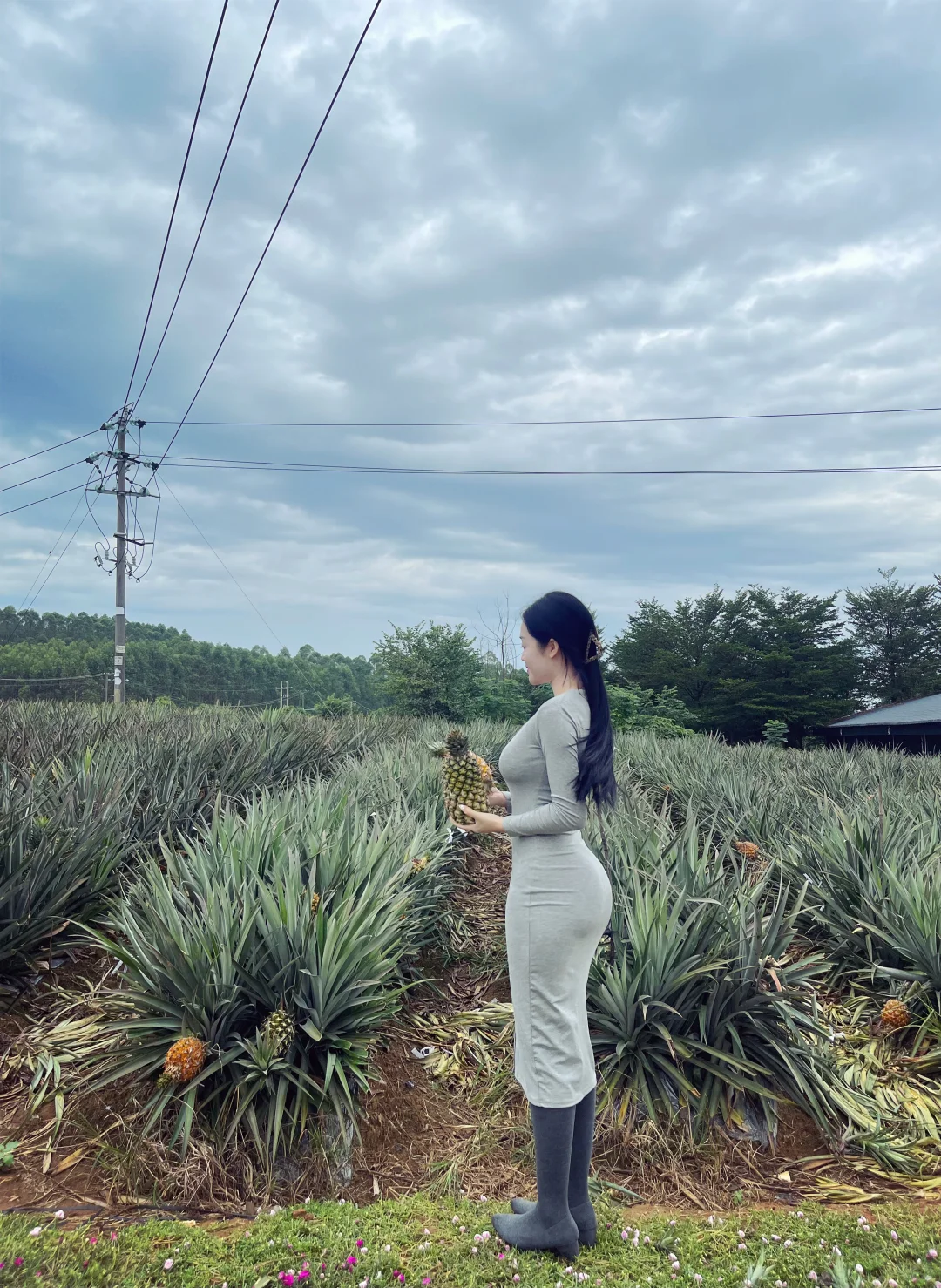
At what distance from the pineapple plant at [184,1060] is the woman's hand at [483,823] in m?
1.38

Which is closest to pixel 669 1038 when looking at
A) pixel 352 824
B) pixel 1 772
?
pixel 352 824

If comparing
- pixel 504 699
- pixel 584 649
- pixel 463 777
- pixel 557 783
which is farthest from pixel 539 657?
pixel 504 699

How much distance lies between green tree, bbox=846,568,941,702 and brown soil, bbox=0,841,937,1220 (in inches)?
1847

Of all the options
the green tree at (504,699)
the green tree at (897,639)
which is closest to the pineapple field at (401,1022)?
the green tree at (504,699)

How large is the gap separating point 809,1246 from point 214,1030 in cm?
229

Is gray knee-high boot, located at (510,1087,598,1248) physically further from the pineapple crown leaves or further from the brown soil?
the pineapple crown leaves

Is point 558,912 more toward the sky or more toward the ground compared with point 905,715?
more toward the sky

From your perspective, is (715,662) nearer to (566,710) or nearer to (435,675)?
(435,675)

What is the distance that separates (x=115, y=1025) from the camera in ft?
11.0

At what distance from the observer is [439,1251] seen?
8.55 ft

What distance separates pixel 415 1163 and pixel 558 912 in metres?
1.55

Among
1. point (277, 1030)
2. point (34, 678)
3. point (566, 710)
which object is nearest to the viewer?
point (566, 710)

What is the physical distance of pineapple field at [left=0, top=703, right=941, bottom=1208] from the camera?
316 centimetres

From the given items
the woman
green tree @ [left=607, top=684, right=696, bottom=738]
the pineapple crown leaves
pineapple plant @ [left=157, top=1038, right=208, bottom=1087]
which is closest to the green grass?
the woman
